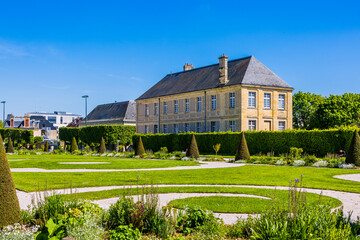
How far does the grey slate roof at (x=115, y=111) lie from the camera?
248ft

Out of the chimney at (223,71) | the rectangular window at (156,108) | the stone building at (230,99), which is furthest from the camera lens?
the rectangular window at (156,108)

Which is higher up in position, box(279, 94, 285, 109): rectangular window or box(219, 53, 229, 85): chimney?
box(219, 53, 229, 85): chimney

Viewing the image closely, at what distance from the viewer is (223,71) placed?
40562mm

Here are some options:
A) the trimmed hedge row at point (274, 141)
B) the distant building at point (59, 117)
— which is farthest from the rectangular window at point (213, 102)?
the distant building at point (59, 117)

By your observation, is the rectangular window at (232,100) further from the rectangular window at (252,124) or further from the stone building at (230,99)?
the rectangular window at (252,124)

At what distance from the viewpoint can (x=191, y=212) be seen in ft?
21.6

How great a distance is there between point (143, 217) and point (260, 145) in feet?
89.3

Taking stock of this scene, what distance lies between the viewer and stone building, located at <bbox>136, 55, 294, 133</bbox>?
38531mm

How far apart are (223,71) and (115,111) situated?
41.6m

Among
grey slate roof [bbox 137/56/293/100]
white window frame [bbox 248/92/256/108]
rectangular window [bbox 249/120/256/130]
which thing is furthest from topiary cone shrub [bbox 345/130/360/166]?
grey slate roof [bbox 137/56/293/100]

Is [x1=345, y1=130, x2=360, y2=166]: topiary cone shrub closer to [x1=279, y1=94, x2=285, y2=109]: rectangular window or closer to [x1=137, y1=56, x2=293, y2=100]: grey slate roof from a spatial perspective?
[x1=137, y1=56, x2=293, y2=100]: grey slate roof

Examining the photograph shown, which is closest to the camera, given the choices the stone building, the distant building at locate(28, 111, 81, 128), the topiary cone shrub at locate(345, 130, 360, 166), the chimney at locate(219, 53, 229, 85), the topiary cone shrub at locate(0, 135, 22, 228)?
the topiary cone shrub at locate(0, 135, 22, 228)

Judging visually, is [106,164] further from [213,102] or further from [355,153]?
[213,102]

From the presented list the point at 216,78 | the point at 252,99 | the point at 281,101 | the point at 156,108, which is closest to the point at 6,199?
the point at 252,99
